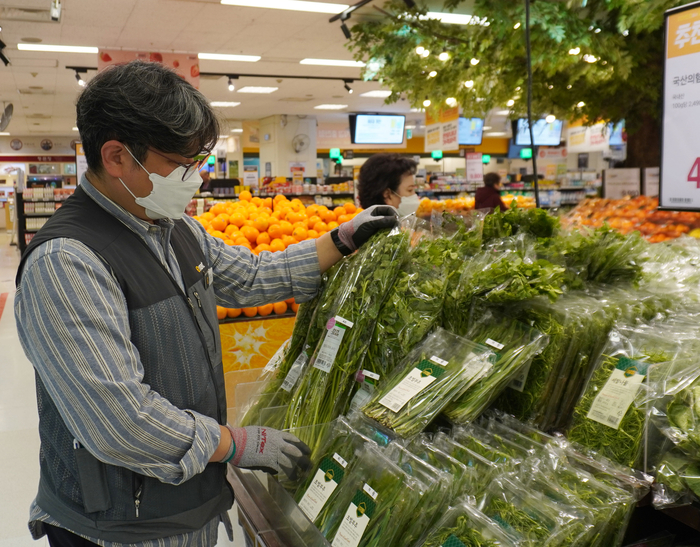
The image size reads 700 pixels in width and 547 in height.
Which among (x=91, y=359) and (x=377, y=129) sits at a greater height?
(x=377, y=129)

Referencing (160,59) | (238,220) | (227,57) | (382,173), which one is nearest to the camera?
(382,173)

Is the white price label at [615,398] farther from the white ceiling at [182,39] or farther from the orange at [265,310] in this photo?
the white ceiling at [182,39]

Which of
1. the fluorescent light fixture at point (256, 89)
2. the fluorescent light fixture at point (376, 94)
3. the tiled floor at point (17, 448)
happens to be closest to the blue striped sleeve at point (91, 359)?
the tiled floor at point (17, 448)

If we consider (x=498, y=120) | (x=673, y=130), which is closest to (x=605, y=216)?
(x=673, y=130)

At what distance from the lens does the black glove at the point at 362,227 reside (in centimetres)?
174

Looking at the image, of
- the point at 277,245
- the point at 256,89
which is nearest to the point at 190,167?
the point at 277,245

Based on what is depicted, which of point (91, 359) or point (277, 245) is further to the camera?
point (277, 245)

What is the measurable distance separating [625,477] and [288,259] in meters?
1.12

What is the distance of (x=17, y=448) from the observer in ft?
12.2

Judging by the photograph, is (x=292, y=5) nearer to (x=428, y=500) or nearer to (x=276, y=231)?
(x=276, y=231)

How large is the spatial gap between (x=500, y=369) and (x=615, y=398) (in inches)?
9.7

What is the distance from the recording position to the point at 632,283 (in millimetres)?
1703

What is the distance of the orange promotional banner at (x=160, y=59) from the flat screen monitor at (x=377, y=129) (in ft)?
18.4

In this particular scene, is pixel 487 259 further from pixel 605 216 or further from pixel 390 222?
pixel 605 216
